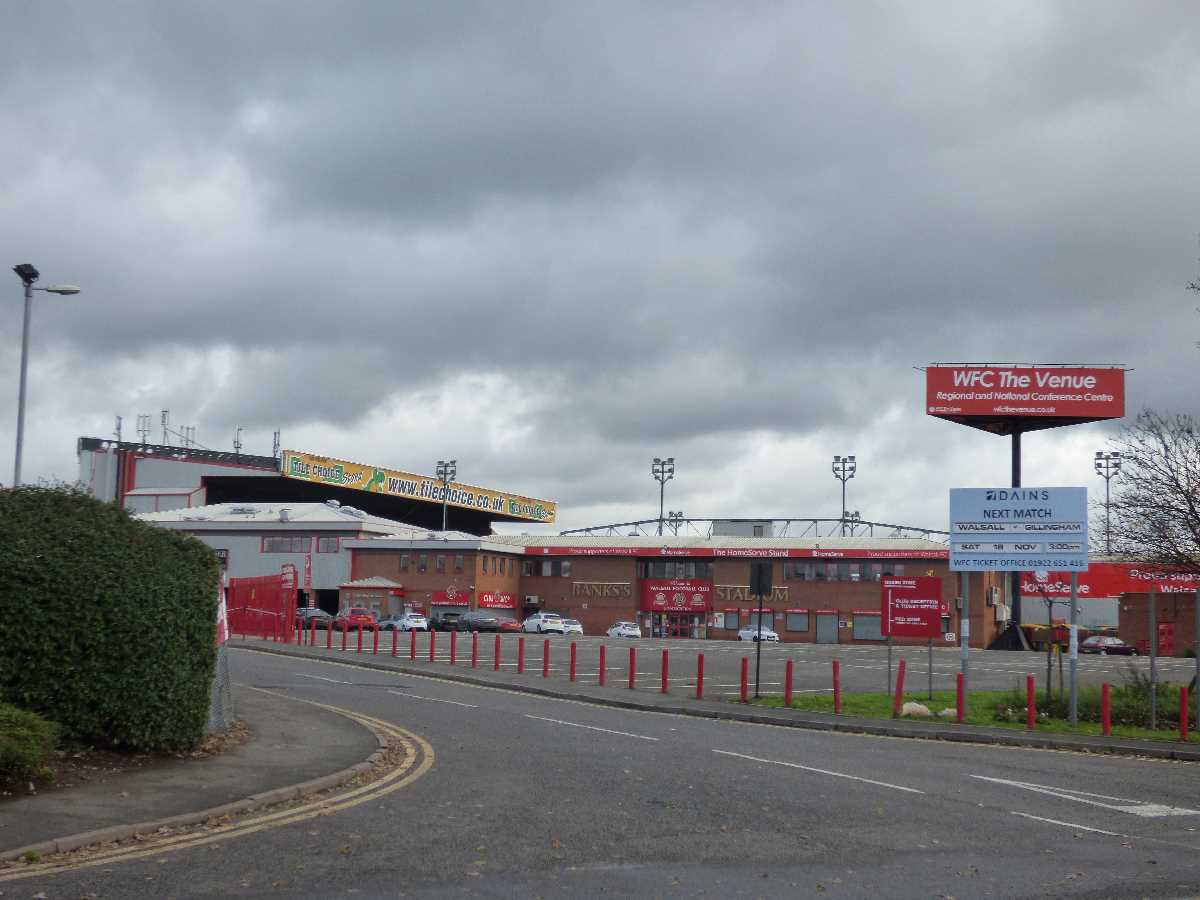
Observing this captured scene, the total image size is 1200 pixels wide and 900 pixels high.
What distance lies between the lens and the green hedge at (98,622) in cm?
1239

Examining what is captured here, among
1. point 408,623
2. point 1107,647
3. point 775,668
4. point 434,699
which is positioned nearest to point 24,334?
point 434,699

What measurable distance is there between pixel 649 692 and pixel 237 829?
18778 millimetres

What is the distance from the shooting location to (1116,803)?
13047 mm

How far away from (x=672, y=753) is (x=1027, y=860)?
697 cm

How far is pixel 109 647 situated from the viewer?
1288cm

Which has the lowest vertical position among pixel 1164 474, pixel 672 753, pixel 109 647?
pixel 672 753

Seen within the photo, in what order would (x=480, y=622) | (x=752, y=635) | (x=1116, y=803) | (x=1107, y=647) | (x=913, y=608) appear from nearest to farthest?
1. (x=1116, y=803)
2. (x=913, y=608)
3. (x=1107, y=647)
4. (x=480, y=622)
5. (x=752, y=635)

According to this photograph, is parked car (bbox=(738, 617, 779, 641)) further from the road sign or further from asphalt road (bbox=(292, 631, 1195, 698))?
the road sign

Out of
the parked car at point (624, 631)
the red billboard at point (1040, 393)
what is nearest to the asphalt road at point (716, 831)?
the red billboard at point (1040, 393)

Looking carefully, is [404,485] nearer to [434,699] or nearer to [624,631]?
[624,631]

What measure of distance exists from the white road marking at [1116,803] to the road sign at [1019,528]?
33.1 ft

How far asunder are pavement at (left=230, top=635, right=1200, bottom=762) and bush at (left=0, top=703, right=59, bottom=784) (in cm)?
1375

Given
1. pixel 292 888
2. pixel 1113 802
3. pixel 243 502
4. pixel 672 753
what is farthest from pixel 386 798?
pixel 243 502

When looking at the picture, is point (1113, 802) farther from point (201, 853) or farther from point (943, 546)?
point (943, 546)
